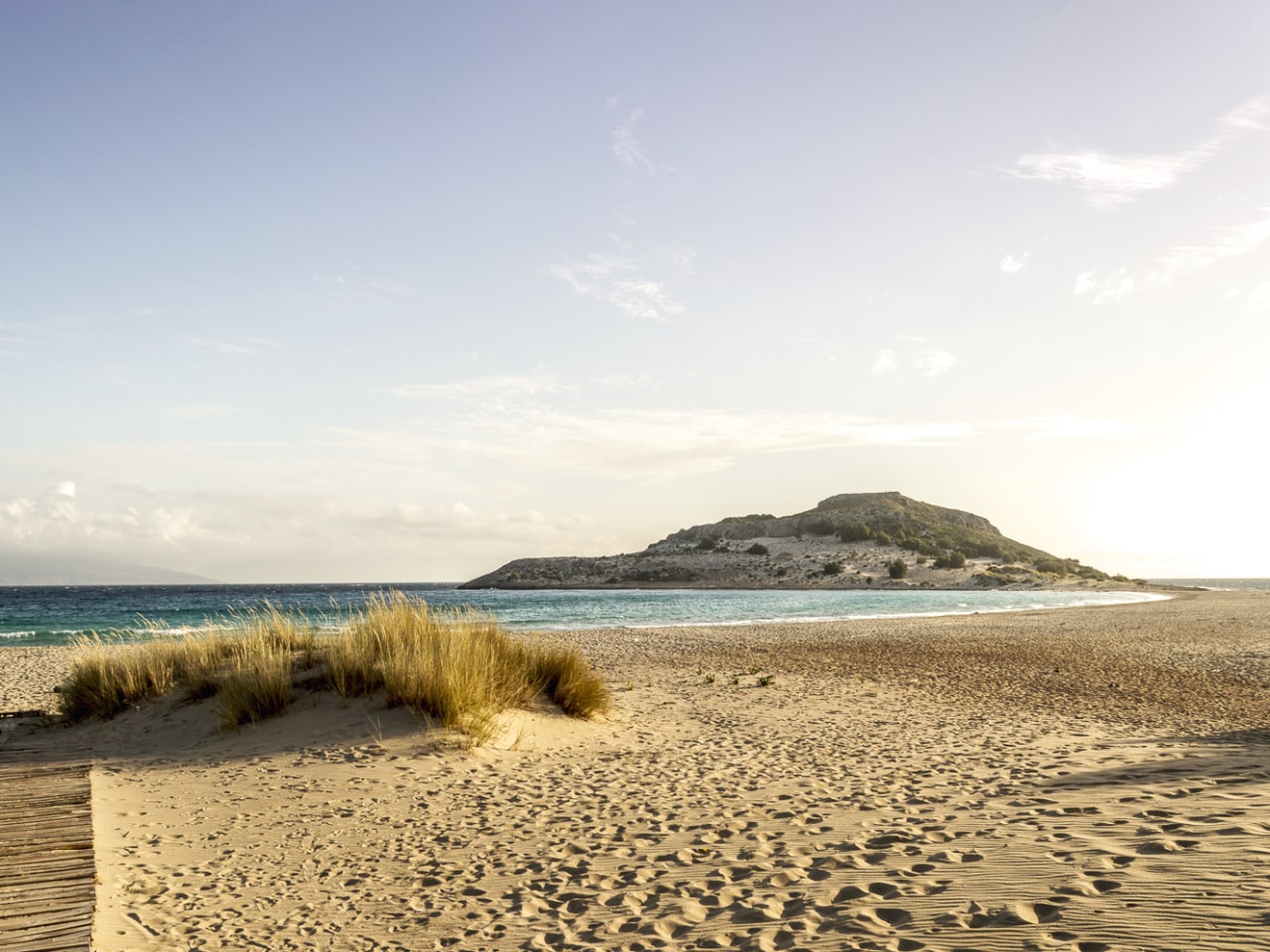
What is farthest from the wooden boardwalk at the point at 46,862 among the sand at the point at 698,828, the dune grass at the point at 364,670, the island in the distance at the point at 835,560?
the island in the distance at the point at 835,560

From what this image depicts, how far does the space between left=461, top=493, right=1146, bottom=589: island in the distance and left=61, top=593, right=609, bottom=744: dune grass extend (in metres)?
73.8

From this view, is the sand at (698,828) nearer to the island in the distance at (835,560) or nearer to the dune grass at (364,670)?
the dune grass at (364,670)

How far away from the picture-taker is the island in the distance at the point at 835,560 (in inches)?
3393

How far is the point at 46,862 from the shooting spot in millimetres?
6023

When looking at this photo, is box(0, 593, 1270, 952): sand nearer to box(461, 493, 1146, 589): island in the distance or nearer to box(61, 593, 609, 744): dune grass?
box(61, 593, 609, 744): dune grass

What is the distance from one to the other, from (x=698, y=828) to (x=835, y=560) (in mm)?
92386

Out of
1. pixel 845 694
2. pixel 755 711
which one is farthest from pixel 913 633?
pixel 755 711

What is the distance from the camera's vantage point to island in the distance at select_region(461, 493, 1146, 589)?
86.2 m

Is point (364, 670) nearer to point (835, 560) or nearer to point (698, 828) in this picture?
point (698, 828)

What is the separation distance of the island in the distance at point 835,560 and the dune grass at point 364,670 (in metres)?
73.8

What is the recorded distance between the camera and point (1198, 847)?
18.5 ft

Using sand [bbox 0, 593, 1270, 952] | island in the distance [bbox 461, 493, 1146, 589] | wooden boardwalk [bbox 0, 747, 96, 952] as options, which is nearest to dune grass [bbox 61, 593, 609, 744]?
sand [bbox 0, 593, 1270, 952]

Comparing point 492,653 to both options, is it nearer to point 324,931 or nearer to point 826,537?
point 324,931

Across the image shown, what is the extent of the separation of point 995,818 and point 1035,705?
8.50 m
